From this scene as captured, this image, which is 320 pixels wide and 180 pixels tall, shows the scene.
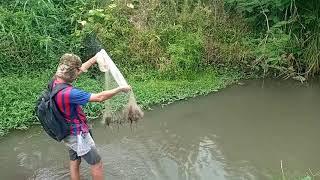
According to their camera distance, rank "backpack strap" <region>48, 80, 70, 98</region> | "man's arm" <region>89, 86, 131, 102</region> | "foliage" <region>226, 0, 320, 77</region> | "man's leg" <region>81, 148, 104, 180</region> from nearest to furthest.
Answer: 1. "man's arm" <region>89, 86, 131, 102</region>
2. "backpack strap" <region>48, 80, 70, 98</region>
3. "man's leg" <region>81, 148, 104, 180</region>
4. "foliage" <region>226, 0, 320, 77</region>

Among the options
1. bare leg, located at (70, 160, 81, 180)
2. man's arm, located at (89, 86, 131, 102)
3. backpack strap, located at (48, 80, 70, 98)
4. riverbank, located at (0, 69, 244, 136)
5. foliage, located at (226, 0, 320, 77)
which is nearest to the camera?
man's arm, located at (89, 86, 131, 102)

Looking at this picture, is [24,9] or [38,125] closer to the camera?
[38,125]

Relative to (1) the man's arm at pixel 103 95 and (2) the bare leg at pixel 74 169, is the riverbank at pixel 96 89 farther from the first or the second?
(1) the man's arm at pixel 103 95

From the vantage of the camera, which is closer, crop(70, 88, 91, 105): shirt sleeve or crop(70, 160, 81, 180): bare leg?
crop(70, 88, 91, 105): shirt sleeve

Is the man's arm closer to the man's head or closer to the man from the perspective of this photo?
the man

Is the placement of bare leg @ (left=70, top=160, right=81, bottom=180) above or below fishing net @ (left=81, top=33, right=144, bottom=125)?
below

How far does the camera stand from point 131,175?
6180 mm

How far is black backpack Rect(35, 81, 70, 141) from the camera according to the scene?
5.01m

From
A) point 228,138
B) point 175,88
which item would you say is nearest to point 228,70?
point 175,88

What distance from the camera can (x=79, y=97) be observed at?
4.84 meters

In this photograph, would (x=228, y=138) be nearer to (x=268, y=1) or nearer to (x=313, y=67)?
(x=313, y=67)

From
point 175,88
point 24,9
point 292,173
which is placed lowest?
point 292,173

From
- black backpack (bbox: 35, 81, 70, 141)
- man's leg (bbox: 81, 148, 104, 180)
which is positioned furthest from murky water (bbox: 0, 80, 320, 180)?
black backpack (bbox: 35, 81, 70, 141)

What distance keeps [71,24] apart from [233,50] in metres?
3.01
